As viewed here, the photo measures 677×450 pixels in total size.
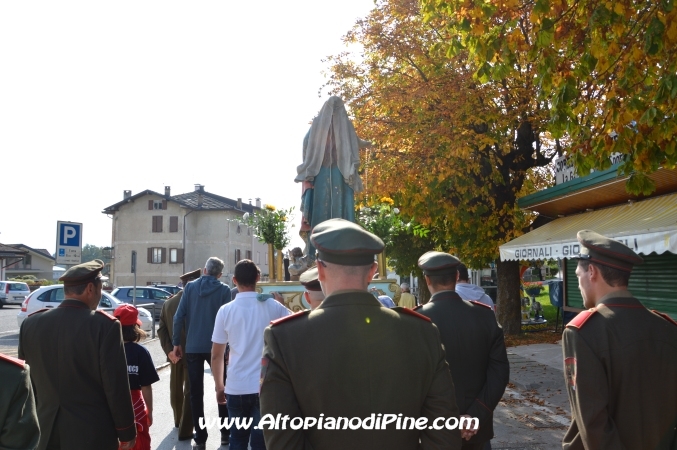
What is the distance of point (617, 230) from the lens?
10453 mm

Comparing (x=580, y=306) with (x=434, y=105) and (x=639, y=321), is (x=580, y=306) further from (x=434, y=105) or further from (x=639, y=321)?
(x=639, y=321)

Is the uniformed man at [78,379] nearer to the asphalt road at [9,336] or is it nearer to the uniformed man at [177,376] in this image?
the uniformed man at [177,376]

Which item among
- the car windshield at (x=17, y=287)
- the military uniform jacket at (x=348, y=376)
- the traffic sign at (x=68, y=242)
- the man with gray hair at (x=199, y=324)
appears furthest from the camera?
the car windshield at (x=17, y=287)

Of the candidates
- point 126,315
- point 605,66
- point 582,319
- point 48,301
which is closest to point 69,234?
point 48,301

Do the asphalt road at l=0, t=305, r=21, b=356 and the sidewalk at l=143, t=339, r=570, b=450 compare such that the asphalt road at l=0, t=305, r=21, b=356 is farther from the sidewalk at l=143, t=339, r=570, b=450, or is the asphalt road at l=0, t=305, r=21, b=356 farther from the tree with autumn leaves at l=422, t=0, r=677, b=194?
the tree with autumn leaves at l=422, t=0, r=677, b=194

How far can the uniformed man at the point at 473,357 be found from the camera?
167 inches

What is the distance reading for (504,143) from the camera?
1669 centimetres

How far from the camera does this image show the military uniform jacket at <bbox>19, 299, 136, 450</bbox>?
4008 millimetres

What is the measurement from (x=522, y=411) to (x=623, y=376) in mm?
6862

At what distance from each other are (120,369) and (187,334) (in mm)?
3021

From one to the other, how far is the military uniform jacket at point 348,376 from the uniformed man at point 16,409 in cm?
84

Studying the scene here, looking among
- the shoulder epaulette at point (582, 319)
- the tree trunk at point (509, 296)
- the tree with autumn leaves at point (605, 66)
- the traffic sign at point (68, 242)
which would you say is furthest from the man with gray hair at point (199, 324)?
the tree trunk at point (509, 296)

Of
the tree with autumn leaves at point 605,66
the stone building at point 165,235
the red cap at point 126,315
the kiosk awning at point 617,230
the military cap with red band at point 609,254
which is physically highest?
the stone building at point 165,235

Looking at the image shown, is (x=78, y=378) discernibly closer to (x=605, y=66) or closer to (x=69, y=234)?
(x=605, y=66)
